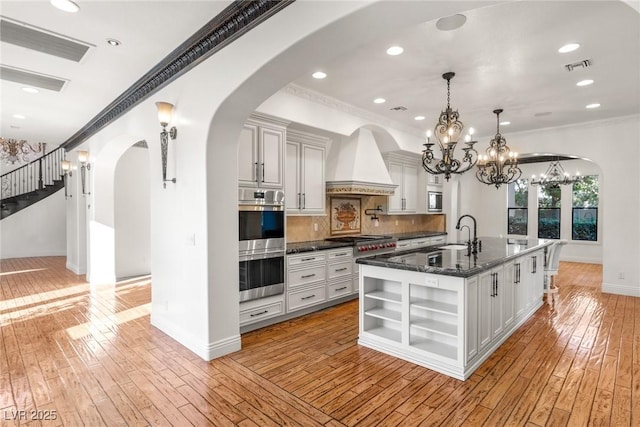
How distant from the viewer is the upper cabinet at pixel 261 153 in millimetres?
4094

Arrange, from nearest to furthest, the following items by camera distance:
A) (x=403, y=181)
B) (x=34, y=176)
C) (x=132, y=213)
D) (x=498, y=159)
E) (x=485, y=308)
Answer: (x=485, y=308) → (x=498, y=159) → (x=132, y=213) → (x=403, y=181) → (x=34, y=176)

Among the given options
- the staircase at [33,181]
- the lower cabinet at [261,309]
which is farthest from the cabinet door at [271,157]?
the staircase at [33,181]

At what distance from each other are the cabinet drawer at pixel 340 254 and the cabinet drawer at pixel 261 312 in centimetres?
101

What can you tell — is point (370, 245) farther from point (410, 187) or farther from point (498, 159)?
point (410, 187)

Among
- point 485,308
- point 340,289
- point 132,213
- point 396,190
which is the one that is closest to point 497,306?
point 485,308

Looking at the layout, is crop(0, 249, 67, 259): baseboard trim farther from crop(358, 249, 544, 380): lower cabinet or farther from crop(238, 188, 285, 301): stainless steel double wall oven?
crop(358, 249, 544, 380): lower cabinet

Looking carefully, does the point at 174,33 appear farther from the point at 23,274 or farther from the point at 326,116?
the point at 23,274

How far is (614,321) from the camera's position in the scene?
4.45 meters

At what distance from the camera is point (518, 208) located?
34.4 feet

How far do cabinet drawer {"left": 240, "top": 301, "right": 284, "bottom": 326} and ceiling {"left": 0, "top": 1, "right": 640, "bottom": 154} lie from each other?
284cm

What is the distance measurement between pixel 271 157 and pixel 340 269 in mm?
1969

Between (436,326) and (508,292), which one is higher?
(508,292)

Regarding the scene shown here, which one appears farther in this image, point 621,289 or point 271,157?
point 621,289

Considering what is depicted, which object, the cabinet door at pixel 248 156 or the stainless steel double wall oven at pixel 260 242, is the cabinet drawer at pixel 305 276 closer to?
the stainless steel double wall oven at pixel 260 242
